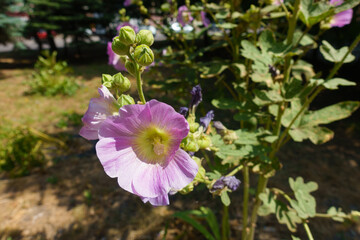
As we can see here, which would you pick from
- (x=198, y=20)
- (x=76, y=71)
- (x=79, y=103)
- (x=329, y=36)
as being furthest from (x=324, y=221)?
(x=76, y=71)

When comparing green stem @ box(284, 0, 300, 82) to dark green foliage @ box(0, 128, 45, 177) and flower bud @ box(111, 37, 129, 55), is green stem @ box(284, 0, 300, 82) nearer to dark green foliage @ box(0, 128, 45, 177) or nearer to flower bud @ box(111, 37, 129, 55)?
flower bud @ box(111, 37, 129, 55)

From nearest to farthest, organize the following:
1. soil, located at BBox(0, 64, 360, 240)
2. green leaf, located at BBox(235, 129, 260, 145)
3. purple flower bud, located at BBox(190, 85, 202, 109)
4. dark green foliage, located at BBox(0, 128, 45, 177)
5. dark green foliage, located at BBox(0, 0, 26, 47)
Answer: purple flower bud, located at BBox(190, 85, 202, 109) < green leaf, located at BBox(235, 129, 260, 145) < soil, located at BBox(0, 64, 360, 240) < dark green foliage, located at BBox(0, 128, 45, 177) < dark green foliage, located at BBox(0, 0, 26, 47)

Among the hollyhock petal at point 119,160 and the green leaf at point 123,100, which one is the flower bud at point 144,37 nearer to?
the green leaf at point 123,100

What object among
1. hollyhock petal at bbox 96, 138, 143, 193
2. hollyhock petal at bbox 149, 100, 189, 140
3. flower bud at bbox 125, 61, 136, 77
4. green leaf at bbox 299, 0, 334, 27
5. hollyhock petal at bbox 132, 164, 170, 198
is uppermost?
green leaf at bbox 299, 0, 334, 27

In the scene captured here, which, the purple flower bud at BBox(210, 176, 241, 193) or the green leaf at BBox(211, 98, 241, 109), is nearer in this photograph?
the purple flower bud at BBox(210, 176, 241, 193)

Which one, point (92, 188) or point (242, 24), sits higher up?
point (242, 24)

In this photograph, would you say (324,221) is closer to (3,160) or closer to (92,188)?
(92,188)

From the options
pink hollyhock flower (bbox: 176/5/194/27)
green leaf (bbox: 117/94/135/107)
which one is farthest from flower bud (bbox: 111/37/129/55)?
pink hollyhock flower (bbox: 176/5/194/27)

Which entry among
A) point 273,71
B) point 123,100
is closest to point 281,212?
point 273,71
